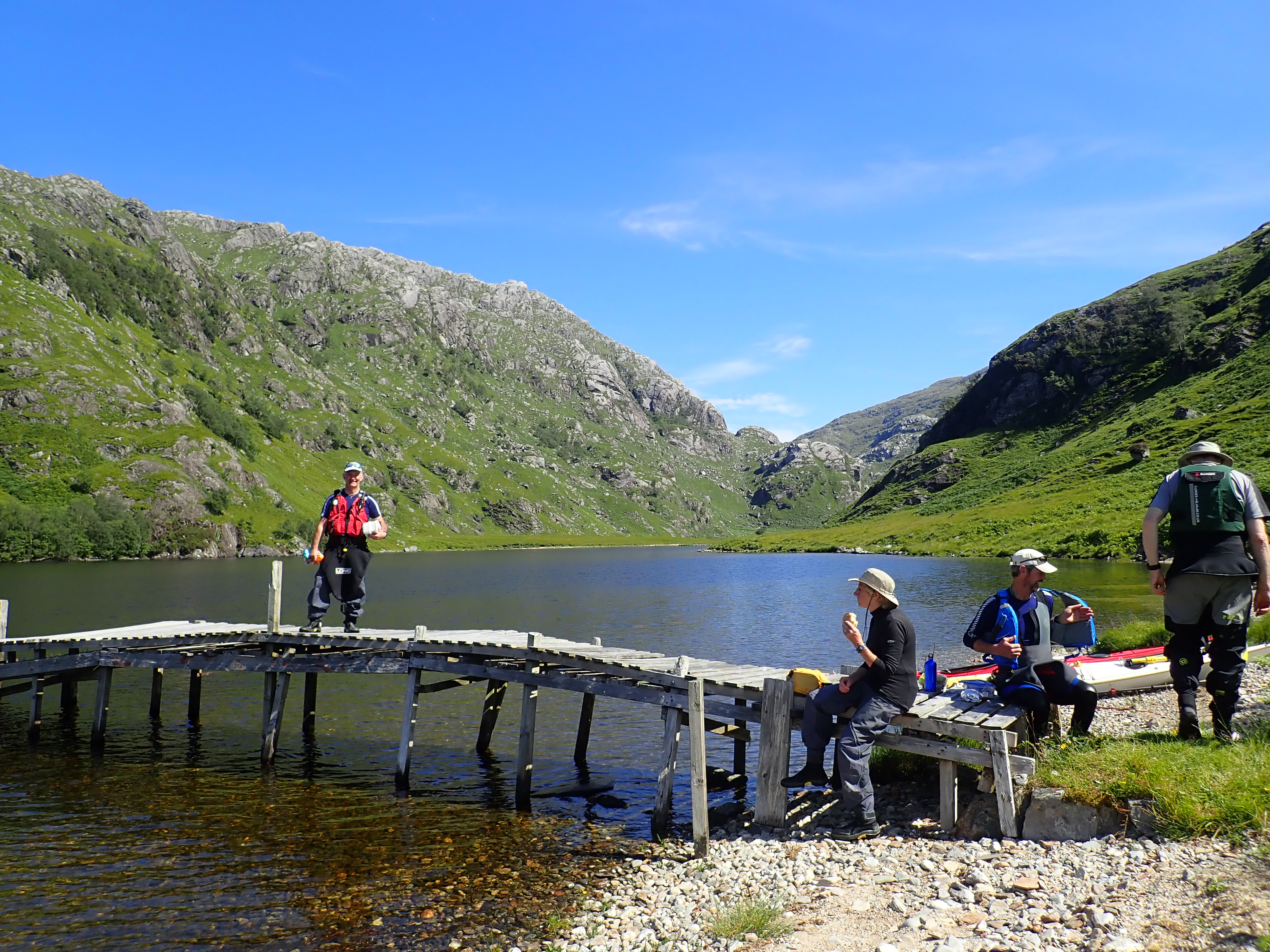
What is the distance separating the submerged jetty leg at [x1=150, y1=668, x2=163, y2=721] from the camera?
1085 inches

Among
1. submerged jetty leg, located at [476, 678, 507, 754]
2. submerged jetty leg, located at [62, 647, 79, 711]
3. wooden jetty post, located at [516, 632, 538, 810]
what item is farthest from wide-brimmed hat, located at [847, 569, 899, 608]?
submerged jetty leg, located at [62, 647, 79, 711]

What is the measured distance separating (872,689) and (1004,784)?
236 centimetres

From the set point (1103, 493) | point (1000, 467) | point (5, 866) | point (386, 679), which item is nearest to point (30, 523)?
Answer: point (386, 679)

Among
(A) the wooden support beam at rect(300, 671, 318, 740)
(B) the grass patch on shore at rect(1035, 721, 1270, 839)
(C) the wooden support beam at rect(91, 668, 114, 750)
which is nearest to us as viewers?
(B) the grass patch on shore at rect(1035, 721, 1270, 839)

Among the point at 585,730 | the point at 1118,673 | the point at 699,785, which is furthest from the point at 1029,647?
the point at 585,730

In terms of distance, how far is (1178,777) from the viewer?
33.7 feet

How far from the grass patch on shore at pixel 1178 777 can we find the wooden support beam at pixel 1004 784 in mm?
430

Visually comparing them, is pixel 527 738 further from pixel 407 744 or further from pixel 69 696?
pixel 69 696

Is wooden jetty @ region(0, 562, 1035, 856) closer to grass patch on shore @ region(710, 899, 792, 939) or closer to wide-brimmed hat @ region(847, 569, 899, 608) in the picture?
wide-brimmed hat @ region(847, 569, 899, 608)

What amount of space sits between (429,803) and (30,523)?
14360 centimetres

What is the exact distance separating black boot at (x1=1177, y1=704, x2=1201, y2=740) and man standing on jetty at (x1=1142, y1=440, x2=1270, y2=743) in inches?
0.6

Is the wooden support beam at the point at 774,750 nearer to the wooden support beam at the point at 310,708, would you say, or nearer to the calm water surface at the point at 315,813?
the calm water surface at the point at 315,813

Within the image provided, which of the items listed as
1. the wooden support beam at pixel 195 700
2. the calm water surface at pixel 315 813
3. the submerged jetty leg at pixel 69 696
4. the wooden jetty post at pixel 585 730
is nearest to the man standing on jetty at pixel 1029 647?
the calm water surface at pixel 315 813

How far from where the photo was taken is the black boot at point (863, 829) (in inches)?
522
